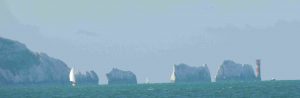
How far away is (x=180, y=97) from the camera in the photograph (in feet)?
641

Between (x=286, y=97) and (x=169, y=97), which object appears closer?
(x=286, y=97)

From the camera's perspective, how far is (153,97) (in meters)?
200

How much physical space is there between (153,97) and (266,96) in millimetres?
22164

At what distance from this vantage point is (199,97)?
642ft

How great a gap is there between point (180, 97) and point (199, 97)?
3558 millimetres

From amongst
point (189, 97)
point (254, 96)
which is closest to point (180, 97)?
point (189, 97)

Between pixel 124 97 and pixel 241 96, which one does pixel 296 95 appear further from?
pixel 124 97

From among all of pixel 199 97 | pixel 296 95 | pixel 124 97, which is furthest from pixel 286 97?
pixel 124 97

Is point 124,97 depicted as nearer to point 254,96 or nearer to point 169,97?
point 169,97

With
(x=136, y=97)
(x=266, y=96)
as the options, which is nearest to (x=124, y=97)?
(x=136, y=97)

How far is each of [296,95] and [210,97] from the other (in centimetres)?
1658

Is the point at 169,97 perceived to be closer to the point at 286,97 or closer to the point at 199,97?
the point at 199,97

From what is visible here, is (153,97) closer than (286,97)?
No

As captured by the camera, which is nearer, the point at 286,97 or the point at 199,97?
the point at 286,97
